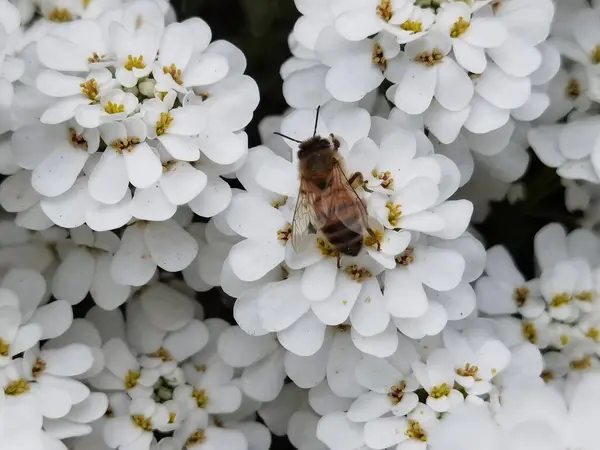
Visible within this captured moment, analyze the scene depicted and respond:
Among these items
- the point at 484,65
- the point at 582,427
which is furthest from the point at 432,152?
the point at 582,427

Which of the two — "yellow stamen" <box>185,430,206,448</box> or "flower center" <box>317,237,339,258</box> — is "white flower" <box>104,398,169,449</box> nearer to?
"yellow stamen" <box>185,430,206,448</box>

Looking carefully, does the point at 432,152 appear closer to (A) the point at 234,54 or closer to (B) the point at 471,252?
(B) the point at 471,252

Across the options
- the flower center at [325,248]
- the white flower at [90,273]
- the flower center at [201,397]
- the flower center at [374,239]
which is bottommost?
the flower center at [201,397]

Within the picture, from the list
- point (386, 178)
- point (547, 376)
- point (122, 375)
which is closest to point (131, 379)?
point (122, 375)

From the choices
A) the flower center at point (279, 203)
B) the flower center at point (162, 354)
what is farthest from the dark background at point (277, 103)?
the flower center at point (279, 203)

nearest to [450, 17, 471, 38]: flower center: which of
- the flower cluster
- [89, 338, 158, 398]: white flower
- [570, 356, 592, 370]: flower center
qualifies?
the flower cluster

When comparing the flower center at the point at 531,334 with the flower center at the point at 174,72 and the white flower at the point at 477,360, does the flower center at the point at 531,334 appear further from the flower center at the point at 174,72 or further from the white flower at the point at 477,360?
the flower center at the point at 174,72
